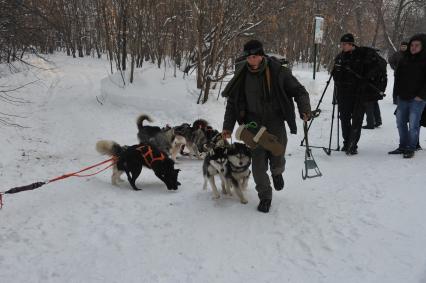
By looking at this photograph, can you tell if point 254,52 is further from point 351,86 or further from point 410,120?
point 410,120

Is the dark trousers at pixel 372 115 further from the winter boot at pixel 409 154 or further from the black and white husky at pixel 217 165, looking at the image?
the black and white husky at pixel 217 165

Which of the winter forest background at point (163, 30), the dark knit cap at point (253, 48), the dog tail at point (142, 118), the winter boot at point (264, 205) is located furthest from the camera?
the winter forest background at point (163, 30)

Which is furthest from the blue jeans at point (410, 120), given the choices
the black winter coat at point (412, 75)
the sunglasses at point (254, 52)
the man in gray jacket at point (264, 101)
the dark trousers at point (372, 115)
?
the sunglasses at point (254, 52)

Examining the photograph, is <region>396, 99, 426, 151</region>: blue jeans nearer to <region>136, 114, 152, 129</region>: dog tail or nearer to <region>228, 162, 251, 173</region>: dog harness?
<region>228, 162, 251, 173</region>: dog harness

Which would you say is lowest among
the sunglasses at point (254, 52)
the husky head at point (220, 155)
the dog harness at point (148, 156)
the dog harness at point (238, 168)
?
the dog harness at point (148, 156)

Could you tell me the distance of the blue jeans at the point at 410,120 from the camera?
569 centimetres

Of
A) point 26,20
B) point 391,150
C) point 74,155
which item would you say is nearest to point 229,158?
point 391,150

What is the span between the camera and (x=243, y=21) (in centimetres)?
1141

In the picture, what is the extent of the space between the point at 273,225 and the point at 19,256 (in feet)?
8.13

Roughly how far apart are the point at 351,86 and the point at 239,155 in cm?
277

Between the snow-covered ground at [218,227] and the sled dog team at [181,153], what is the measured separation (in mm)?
226

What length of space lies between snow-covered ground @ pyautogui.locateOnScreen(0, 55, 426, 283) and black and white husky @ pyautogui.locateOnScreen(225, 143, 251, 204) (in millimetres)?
224

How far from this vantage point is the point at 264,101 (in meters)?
3.97

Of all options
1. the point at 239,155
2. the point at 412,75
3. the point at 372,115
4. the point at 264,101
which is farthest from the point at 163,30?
the point at 264,101
